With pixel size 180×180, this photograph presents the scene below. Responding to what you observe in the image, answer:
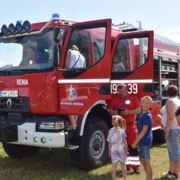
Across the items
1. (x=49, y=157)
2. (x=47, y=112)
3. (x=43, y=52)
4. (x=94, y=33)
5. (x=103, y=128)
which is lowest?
(x=49, y=157)

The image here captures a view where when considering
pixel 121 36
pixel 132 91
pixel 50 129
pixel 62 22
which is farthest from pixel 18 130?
pixel 121 36

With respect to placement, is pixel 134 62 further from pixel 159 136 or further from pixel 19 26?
pixel 19 26

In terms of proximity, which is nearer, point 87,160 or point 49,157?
point 87,160

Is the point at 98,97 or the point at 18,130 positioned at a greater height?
the point at 98,97

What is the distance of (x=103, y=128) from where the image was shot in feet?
18.6

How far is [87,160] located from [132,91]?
171 centimetres

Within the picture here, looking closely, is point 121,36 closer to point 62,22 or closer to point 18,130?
point 62,22

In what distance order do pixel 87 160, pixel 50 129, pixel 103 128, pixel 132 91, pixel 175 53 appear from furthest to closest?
pixel 175 53 < pixel 132 91 < pixel 103 128 < pixel 87 160 < pixel 50 129

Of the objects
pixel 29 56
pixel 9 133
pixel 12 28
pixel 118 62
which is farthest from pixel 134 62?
pixel 9 133

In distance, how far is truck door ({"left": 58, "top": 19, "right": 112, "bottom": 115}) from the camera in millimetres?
5035

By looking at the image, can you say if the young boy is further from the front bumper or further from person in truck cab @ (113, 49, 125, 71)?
person in truck cab @ (113, 49, 125, 71)

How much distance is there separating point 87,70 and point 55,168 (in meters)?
1.97

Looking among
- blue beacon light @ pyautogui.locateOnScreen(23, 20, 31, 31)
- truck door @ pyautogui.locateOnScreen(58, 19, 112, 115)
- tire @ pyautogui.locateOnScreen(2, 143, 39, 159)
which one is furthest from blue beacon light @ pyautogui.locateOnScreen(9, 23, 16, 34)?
tire @ pyautogui.locateOnScreen(2, 143, 39, 159)

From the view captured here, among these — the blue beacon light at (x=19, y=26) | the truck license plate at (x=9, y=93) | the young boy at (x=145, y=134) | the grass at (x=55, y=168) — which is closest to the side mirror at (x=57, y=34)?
the blue beacon light at (x=19, y=26)
